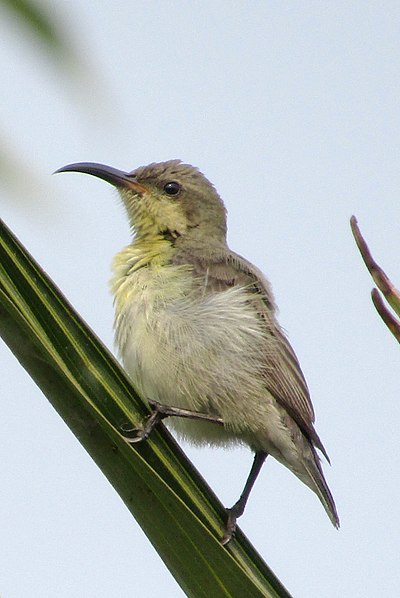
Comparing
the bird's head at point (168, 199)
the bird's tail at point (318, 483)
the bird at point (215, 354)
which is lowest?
the bird's tail at point (318, 483)

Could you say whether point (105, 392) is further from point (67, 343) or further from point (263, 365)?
point (263, 365)

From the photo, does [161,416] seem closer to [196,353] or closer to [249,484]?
[196,353]

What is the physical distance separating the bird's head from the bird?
0.21 metres

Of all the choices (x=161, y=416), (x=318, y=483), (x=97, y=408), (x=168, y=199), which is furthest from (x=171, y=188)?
(x=97, y=408)

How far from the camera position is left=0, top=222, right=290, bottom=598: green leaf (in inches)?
62.1

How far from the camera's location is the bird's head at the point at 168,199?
15.5 feet

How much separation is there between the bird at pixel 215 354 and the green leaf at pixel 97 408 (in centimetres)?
184

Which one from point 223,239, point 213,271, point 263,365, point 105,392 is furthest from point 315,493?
point 105,392

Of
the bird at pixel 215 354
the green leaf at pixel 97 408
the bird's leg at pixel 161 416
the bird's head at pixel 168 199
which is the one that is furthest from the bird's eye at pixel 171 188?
the green leaf at pixel 97 408

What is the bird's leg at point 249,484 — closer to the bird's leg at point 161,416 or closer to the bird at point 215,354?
the bird at point 215,354

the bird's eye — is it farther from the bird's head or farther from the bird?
the bird

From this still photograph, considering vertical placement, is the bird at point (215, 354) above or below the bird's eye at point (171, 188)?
below

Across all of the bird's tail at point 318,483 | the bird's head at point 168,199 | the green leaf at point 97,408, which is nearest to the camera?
the green leaf at point 97,408

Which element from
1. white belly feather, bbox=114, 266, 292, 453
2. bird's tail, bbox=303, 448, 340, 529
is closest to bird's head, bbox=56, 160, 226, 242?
white belly feather, bbox=114, 266, 292, 453
